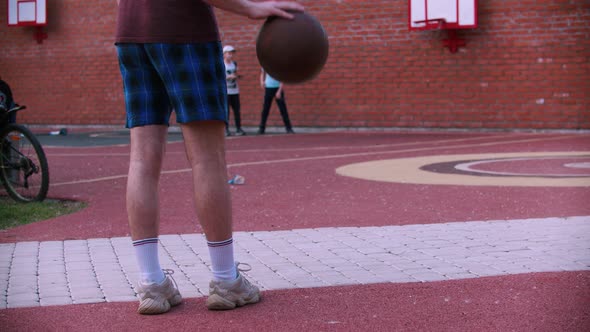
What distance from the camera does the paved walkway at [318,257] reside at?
4875mm

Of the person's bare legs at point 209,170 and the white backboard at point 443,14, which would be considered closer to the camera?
the person's bare legs at point 209,170

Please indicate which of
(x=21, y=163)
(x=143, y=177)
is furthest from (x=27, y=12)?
(x=143, y=177)

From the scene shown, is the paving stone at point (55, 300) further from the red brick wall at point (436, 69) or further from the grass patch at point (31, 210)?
the red brick wall at point (436, 69)

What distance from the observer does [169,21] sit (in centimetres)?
418

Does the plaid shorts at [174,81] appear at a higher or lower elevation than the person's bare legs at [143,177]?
higher

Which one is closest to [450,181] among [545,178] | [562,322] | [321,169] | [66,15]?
[545,178]

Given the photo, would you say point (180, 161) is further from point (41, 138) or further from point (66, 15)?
point (66, 15)

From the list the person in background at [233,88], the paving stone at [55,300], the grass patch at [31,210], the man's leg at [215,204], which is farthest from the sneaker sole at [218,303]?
the person in background at [233,88]

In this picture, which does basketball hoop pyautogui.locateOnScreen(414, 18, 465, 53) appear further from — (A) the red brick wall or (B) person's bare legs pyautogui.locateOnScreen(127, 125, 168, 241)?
(B) person's bare legs pyautogui.locateOnScreen(127, 125, 168, 241)

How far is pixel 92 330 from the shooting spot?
396cm

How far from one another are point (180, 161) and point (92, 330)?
9060mm

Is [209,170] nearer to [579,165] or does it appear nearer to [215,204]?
[215,204]

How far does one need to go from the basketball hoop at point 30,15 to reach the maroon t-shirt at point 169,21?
2037cm

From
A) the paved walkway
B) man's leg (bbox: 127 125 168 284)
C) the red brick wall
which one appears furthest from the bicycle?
the red brick wall
